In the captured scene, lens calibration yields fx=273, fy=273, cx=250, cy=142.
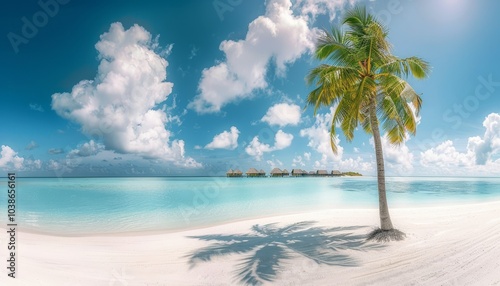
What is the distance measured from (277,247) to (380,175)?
12.1 ft

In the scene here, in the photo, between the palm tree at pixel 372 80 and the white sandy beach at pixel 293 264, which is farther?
the palm tree at pixel 372 80

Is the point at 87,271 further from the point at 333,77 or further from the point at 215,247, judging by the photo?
the point at 333,77

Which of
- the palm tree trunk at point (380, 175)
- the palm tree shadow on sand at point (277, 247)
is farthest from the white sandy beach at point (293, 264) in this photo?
the palm tree trunk at point (380, 175)

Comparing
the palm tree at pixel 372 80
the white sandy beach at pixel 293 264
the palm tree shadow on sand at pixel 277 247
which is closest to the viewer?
the white sandy beach at pixel 293 264

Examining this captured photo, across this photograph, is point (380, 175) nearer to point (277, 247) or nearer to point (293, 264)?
point (277, 247)

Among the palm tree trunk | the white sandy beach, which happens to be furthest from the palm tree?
the white sandy beach

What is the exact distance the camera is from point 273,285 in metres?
5.33

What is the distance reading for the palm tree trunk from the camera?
799 cm

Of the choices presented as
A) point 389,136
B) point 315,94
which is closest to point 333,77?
point 315,94

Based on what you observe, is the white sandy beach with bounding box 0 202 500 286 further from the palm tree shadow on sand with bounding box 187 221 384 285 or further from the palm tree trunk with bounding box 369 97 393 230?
the palm tree trunk with bounding box 369 97 393 230

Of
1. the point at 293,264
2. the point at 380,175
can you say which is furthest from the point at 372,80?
the point at 293,264

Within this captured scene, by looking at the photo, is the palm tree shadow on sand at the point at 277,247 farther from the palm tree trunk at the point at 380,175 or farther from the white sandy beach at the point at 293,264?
the palm tree trunk at the point at 380,175

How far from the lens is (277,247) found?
25.7 feet

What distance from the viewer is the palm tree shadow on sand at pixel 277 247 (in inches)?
244
